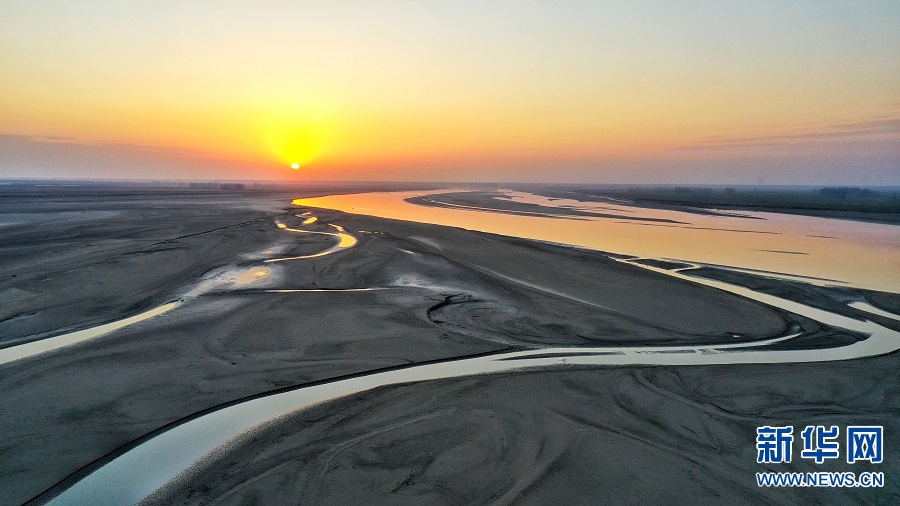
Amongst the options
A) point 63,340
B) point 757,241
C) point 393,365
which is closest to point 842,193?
point 757,241

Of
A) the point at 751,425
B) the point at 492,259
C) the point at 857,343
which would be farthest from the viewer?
the point at 492,259

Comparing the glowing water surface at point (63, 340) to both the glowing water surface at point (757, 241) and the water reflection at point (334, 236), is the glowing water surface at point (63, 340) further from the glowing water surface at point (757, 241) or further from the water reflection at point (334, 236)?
the glowing water surface at point (757, 241)

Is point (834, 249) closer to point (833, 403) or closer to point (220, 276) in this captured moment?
point (833, 403)

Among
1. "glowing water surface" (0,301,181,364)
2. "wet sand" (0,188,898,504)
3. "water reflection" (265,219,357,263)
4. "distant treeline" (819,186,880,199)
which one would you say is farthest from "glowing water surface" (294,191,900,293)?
"distant treeline" (819,186,880,199)

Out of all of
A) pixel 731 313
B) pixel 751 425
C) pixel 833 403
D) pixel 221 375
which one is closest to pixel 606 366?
pixel 751 425

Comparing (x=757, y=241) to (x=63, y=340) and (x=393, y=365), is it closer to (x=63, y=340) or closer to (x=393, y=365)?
(x=393, y=365)
